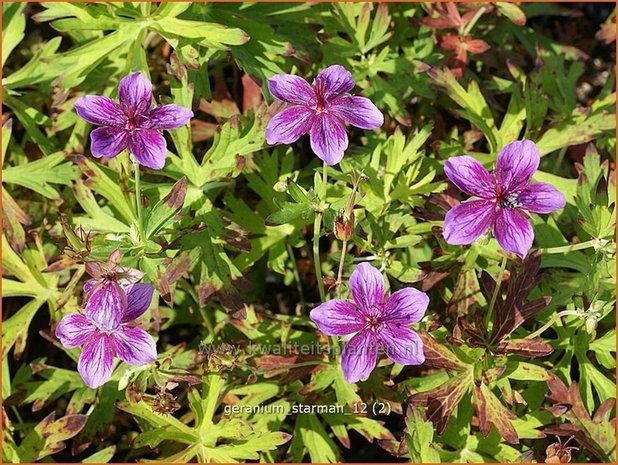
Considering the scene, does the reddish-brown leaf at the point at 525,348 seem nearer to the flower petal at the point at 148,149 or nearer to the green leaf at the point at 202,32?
the flower petal at the point at 148,149

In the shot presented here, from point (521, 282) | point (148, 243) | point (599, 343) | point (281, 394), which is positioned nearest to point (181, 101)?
point (148, 243)

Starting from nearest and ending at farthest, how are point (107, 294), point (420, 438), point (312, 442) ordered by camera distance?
point (107, 294) → point (420, 438) → point (312, 442)

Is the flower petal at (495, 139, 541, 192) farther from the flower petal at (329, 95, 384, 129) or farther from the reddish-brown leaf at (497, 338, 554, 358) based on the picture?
the reddish-brown leaf at (497, 338, 554, 358)

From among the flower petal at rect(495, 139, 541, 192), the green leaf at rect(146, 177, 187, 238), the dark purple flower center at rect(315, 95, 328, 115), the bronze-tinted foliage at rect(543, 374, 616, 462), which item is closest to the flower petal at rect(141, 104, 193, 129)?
the green leaf at rect(146, 177, 187, 238)

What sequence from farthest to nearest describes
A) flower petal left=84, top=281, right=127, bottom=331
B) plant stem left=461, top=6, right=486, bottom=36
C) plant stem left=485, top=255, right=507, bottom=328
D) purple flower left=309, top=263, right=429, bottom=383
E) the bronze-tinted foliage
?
plant stem left=461, top=6, right=486, bottom=36 → the bronze-tinted foliage → plant stem left=485, top=255, right=507, bottom=328 → purple flower left=309, top=263, right=429, bottom=383 → flower petal left=84, top=281, right=127, bottom=331

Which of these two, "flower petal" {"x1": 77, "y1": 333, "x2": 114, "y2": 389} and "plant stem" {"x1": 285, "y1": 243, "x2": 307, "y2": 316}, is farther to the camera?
"plant stem" {"x1": 285, "y1": 243, "x2": 307, "y2": 316}

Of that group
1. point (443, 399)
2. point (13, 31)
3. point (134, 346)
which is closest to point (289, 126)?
point (134, 346)

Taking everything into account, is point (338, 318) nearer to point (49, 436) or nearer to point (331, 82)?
point (331, 82)
